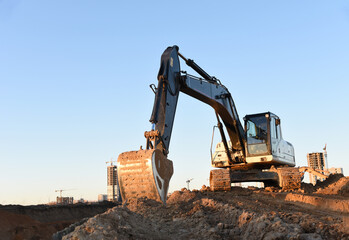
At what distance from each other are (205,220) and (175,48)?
6312mm

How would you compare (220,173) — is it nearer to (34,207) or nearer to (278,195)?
(278,195)

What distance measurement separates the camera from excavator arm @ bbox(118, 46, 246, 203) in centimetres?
739

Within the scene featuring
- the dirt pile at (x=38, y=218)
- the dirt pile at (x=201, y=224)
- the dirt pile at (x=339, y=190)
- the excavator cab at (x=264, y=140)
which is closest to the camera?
the dirt pile at (x=201, y=224)

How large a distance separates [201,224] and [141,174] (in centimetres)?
197

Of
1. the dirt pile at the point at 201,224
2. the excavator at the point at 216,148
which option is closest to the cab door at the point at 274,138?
the excavator at the point at 216,148

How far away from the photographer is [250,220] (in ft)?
17.2

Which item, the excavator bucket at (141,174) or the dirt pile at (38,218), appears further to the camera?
the dirt pile at (38,218)

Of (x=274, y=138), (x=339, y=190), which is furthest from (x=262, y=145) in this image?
(x=339, y=190)

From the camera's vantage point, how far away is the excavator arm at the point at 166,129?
7.39 meters

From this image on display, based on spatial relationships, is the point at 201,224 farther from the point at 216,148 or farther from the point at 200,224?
the point at 216,148

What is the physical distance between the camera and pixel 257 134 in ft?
46.5

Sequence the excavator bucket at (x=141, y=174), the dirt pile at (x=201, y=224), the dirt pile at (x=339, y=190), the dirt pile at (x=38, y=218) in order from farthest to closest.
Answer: the dirt pile at (x=339, y=190), the dirt pile at (x=38, y=218), the excavator bucket at (x=141, y=174), the dirt pile at (x=201, y=224)

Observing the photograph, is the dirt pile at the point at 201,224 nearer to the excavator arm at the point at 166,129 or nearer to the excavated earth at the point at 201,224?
the excavated earth at the point at 201,224

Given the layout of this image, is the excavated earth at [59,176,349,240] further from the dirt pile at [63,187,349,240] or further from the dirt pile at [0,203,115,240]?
the dirt pile at [0,203,115,240]
